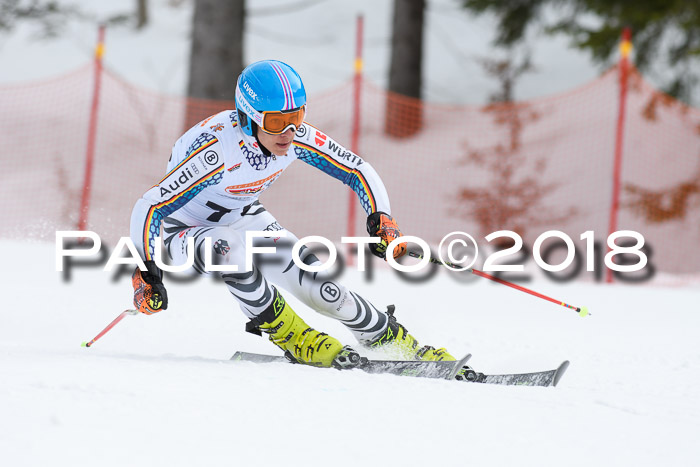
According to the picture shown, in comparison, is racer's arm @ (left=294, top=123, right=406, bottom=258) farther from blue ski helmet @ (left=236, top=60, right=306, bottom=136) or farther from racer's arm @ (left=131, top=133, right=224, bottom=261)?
racer's arm @ (left=131, top=133, right=224, bottom=261)

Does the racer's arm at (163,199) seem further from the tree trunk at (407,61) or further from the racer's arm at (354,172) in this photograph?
the tree trunk at (407,61)

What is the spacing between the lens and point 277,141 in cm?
350

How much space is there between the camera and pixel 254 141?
3.56 meters

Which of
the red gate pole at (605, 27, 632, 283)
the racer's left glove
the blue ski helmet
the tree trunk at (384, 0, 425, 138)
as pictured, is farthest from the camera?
the tree trunk at (384, 0, 425, 138)

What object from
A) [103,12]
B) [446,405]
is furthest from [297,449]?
[103,12]

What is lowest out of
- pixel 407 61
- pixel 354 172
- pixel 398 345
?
pixel 398 345

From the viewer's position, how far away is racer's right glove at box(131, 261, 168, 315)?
137 inches

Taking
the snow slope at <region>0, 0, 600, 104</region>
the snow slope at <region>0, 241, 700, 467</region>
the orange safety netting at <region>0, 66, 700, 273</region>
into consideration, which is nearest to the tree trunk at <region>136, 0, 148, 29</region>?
the snow slope at <region>0, 0, 600, 104</region>

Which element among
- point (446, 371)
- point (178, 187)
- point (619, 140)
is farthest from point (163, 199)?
point (619, 140)

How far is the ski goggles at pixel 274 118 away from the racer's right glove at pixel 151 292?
81 centimetres

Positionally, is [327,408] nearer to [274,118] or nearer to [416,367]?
[416,367]

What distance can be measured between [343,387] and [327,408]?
0.96ft

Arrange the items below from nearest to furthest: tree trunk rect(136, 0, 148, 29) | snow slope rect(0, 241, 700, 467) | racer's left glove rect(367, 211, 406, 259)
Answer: snow slope rect(0, 241, 700, 467), racer's left glove rect(367, 211, 406, 259), tree trunk rect(136, 0, 148, 29)

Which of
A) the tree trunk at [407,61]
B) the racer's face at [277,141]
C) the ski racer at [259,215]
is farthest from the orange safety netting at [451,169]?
the racer's face at [277,141]
